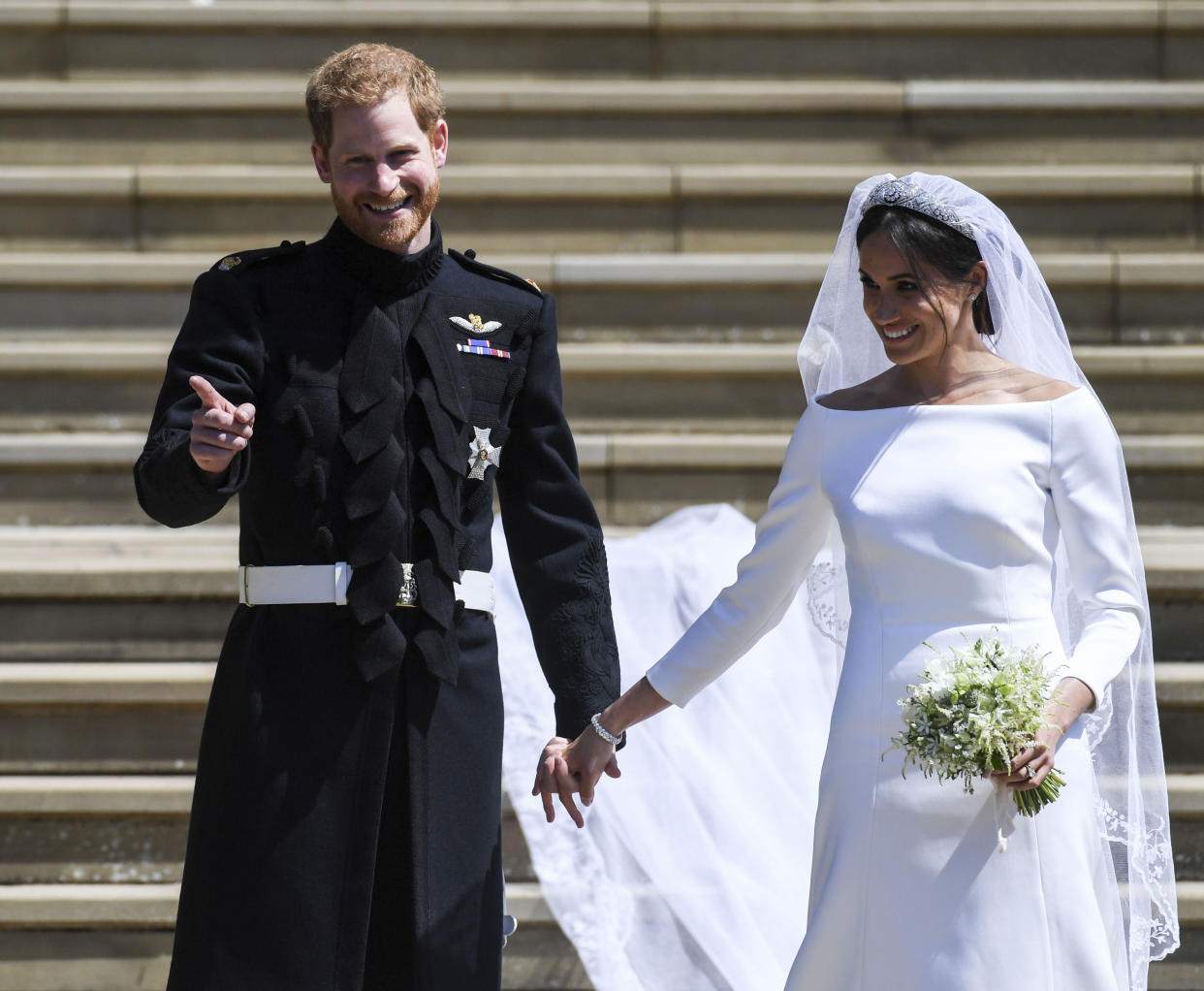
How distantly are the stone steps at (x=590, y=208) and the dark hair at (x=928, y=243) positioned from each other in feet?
10.1

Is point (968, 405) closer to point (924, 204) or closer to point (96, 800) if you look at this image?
point (924, 204)

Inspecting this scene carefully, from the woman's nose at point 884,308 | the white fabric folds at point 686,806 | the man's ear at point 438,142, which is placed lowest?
the white fabric folds at point 686,806

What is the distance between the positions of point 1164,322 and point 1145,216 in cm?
47

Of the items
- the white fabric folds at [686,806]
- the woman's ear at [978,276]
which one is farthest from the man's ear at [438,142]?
the white fabric folds at [686,806]

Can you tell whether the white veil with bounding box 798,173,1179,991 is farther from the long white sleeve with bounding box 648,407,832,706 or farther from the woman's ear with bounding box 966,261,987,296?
the long white sleeve with bounding box 648,407,832,706

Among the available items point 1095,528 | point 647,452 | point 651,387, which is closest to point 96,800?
point 647,452

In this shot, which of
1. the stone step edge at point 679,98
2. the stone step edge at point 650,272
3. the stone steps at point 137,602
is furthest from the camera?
the stone step edge at point 679,98

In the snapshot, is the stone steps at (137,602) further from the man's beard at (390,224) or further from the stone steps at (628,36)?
the stone steps at (628,36)

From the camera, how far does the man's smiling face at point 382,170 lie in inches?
100

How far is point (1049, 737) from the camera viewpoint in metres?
2.37

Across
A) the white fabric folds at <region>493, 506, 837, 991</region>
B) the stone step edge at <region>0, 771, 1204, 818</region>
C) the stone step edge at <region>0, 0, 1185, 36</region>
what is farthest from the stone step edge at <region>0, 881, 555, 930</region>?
the stone step edge at <region>0, 0, 1185, 36</region>

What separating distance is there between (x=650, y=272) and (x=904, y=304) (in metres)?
2.92

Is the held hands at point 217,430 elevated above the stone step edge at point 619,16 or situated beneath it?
situated beneath

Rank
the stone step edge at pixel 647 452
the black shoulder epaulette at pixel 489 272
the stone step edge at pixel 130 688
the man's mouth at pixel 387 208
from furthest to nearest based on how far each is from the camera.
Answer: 1. the stone step edge at pixel 647 452
2. the stone step edge at pixel 130 688
3. the black shoulder epaulette at pixel 489 272
4. the man's mouth at pixel 387 208
